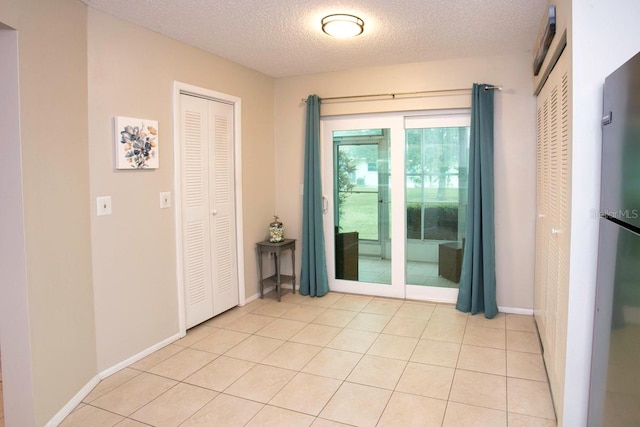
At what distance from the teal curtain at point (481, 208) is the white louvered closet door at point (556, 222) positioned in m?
0.71

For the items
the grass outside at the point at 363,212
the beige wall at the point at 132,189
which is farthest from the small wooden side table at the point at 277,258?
the beige wall at the point at 132,189

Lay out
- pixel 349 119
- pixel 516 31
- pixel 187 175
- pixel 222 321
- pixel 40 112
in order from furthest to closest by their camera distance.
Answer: pixel 349 119 → pixel 222 321 → pixel 187 175 → pixel 516 31 → pixel 40 112

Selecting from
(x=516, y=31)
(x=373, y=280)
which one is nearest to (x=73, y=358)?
(x=373, y=280)

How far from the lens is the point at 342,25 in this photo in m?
2.98

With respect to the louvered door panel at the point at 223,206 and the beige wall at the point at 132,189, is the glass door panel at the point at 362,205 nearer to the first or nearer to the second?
the louvered door panel at the point at 223,206

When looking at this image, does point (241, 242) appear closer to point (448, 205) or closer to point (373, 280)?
point (373, 280)

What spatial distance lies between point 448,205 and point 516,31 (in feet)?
5.44

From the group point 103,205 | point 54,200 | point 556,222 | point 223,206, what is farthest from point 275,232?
point 556,222

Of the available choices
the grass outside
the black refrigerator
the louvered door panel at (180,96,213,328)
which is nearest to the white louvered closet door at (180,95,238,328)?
the louvered door panel at (180,96,213,328)

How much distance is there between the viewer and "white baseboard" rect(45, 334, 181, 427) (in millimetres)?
2311

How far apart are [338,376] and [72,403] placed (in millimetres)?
1606

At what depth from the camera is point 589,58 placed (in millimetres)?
1744

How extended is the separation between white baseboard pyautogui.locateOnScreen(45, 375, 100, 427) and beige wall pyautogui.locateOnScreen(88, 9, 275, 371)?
0.38ft

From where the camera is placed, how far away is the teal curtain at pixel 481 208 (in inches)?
149
